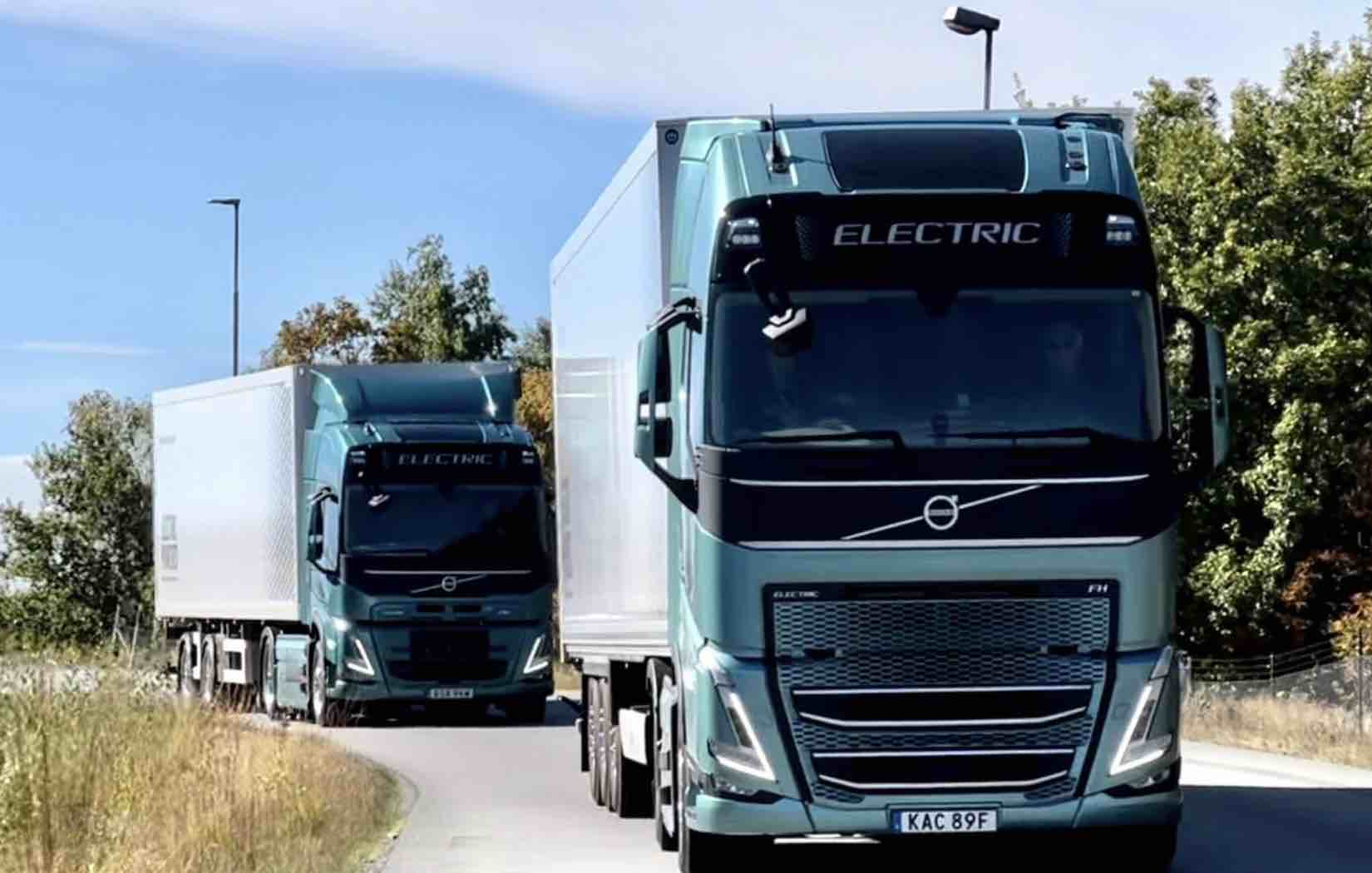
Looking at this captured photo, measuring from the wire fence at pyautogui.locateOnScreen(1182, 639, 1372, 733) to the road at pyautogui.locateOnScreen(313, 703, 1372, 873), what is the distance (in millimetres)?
2806

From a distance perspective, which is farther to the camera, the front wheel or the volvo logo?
the front wheel

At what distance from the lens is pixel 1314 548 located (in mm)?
43812

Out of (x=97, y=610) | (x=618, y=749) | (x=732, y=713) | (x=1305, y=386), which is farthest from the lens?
(x=97, y=610)

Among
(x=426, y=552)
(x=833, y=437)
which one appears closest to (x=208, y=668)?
(x=426, y=552)

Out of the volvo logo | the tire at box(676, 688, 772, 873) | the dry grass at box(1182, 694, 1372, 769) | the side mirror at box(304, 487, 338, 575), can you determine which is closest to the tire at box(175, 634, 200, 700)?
the side mirror at box(304, 487, 338, 575)

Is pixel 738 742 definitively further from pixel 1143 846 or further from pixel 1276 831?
pixel 1276 831

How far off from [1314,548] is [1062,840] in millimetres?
28923

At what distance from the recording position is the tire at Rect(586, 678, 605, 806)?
20.6 m

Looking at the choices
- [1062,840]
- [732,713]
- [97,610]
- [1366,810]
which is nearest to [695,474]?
[732,713]

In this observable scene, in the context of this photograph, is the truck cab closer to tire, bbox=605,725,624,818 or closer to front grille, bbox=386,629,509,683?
front grille, bbox=386,629,509,683

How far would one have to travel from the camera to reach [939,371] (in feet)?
45.8

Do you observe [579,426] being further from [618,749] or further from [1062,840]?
[1062,840]

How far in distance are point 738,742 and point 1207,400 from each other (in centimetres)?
280

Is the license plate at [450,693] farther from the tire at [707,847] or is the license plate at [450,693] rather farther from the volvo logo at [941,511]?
the volvo logo at [941,511]
